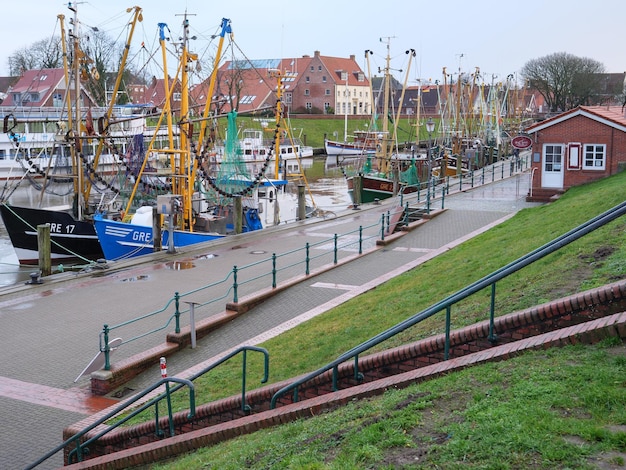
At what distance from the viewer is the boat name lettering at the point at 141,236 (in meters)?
27.4

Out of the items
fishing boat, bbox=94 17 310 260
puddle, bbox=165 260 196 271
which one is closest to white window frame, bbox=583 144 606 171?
fishing boat, bbox=94 17 310 260

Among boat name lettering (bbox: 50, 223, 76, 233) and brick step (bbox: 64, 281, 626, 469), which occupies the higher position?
brick step (bbox: 64, 281, 626, 469)

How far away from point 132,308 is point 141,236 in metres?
9.56

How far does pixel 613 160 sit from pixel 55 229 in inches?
890

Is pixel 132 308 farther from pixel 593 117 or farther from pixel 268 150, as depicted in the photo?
pixel 268 150

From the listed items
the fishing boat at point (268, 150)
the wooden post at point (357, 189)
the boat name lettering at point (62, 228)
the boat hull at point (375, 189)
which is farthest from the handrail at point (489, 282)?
the fishing boat at point (268, 150)

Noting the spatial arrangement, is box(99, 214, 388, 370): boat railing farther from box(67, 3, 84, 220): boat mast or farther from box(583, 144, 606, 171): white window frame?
box(67, 3, 84, 220): boat mast

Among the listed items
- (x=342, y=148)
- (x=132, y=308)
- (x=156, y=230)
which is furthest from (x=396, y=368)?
(x=342, y=148)

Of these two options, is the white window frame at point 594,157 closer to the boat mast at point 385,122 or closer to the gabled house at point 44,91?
the boat mast at point 385,122

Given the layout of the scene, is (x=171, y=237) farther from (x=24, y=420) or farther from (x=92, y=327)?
(x=24, y=420)

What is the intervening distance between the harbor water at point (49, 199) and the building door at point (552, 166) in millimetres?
11547

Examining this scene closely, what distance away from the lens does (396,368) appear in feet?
29.0

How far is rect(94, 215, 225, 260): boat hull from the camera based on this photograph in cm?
2753

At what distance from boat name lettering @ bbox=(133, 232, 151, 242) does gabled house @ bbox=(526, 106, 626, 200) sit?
1560 cm
